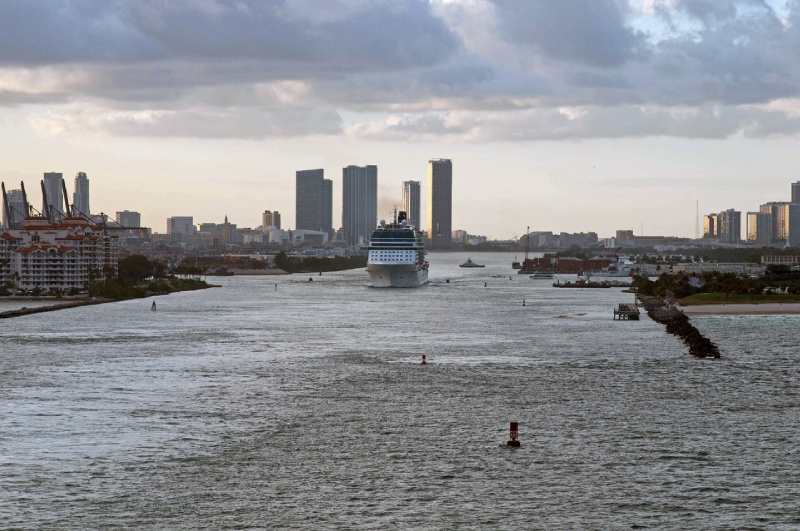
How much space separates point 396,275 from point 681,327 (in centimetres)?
10135

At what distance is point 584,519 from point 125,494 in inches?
495

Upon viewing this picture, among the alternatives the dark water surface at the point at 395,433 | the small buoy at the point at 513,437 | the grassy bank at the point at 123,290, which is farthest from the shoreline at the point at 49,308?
the small buoy at the point at 513,437

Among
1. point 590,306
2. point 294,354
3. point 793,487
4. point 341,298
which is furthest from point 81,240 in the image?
point 793,487

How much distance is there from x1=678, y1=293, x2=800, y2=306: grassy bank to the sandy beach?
15.2 feet

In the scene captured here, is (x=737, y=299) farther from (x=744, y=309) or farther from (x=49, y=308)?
(x=49, y=308)

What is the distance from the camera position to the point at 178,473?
37.5m

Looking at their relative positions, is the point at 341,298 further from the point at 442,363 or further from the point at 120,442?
the point at 120,442

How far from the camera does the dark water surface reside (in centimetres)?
3344

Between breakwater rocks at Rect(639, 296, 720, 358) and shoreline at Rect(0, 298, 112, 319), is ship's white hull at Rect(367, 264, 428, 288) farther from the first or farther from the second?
shoreline at Rect(0, 298, 112, 319)

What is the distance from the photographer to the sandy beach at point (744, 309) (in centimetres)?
11862

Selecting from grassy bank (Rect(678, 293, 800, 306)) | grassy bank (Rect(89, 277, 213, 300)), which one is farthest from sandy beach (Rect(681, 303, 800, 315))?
grassy bank (Rect(89, 277, 213, 300))

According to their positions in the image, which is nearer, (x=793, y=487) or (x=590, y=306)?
(x=793, y=487)

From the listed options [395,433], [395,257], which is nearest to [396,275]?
[395,257]

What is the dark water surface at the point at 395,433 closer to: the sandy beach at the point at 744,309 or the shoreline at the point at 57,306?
the shoreline at the point at 57,306
